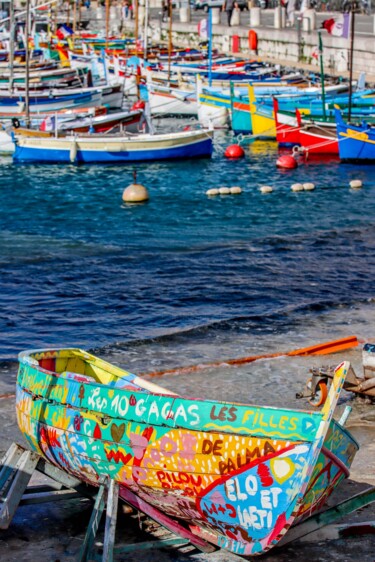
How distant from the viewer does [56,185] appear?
1367 inches

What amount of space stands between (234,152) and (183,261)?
17018 millimetres

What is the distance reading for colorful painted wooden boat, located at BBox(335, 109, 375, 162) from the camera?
118ft

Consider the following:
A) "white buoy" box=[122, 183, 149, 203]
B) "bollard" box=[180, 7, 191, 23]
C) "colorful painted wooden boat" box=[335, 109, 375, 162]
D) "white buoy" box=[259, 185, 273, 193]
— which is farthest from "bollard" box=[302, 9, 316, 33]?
"white buoy" box=[122, 183, 149, 203]

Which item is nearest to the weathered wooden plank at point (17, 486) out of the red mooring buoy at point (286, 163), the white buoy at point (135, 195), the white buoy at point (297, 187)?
the white buoy at point (135, 195)

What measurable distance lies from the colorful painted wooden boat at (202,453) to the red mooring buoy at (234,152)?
31396mm

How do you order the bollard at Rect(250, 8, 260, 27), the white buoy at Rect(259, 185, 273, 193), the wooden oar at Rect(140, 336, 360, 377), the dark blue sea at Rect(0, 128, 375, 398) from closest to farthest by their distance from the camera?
the wooden oar at Rect(140, 336, 360, 377)
the dark blue sea at Rect(0, 128, 375, 398)
the white buoy at Rect(259, 185, 273, 193)
the bollard at Rect(250, 8, 260, 27)

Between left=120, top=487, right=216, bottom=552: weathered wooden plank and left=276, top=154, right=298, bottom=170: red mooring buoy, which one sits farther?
left=276, top=154, right=298, bottom=170: red mooring buoy

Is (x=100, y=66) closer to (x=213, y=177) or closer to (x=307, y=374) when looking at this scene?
(x=213, y=177)

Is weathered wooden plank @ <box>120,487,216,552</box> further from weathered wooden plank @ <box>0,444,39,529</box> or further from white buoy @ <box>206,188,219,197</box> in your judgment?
white buoy @ <box>206,188,219,197</box>

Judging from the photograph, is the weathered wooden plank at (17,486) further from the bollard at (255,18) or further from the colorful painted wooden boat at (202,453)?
the bollard at (255,18)

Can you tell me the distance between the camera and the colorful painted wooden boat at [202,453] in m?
7.23

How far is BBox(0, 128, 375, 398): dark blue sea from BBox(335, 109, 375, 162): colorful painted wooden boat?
0.45 m

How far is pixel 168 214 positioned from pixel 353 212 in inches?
203

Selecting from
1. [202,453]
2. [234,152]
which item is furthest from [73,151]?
[202,453]
